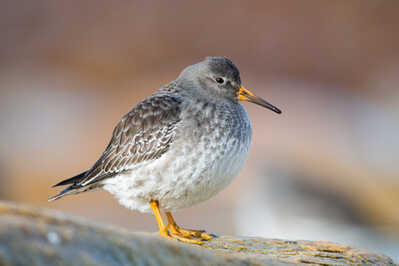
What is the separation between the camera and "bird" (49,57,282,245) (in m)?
5.67

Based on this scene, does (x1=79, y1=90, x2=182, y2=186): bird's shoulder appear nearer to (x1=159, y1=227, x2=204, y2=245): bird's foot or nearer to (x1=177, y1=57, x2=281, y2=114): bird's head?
(x1=177, y1=57, x2=281, y2=114): bird's head

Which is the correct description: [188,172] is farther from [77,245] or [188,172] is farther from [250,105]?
[250,105]

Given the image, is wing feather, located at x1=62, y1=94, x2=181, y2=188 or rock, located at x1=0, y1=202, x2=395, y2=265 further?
wing feather, located at x1=62, y1=94, x2=181, y2=188

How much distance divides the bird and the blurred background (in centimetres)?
599

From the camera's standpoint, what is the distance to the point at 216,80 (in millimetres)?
6648

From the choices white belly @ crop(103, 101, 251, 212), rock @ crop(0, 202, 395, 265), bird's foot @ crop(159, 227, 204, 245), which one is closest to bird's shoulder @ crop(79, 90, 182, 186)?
white belly @ crop(103, 101, 251, 212)

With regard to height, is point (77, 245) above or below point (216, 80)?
below

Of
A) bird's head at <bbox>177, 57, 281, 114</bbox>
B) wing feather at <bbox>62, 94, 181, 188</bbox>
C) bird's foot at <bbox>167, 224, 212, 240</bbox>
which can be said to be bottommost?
bird's foot at <bbox>167, 224, 212, 240</bbox>

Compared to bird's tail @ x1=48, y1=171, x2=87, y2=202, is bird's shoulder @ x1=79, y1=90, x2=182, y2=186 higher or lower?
higher

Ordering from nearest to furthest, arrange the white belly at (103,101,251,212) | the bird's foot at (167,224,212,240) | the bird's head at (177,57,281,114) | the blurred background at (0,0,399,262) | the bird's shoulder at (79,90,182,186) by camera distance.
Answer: the white belly at (103,101,251,212), the bird's shoulder at (79,90,182,186), the bird's foot at (167,224,212,240), the bird's head at (177,57,281,114), the blurred background at (0,0,399,262)

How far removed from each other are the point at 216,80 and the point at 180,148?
4.10ft

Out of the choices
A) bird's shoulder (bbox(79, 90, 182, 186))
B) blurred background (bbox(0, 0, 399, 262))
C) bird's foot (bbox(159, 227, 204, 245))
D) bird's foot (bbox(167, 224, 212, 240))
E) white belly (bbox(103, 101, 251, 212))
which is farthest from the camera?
blurred background (bbox(0, 0, 399, 262))

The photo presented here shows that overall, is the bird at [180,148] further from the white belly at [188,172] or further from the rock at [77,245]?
the rock at [77,245]

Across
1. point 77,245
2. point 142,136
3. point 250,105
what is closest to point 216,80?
point 142,136
